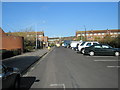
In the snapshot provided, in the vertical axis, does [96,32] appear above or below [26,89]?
above

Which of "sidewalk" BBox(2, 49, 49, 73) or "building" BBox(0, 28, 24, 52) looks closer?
A: "sidewalk" BBox(2, 49, 49, 73)

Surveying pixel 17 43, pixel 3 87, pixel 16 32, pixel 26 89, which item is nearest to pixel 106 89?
pixel 26 89

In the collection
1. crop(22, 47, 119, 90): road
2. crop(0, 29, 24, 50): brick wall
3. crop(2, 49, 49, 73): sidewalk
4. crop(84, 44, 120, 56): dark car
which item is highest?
crop(0, 29, 24, 50): brick wall

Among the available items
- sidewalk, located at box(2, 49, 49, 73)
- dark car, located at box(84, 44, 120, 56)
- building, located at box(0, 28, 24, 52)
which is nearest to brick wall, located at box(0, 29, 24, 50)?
building, located at box(0, 28, 24, 52)

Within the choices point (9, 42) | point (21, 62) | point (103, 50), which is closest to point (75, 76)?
point (21, 62)

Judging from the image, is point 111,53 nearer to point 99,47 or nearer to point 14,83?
point 99,47

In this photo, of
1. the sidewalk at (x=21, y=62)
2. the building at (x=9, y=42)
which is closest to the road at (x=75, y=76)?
the sidewalk at (x=21, y=62)

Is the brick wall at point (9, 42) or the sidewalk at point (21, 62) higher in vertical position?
the brick wall at point (9, 42)

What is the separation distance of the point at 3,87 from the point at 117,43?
32.3m

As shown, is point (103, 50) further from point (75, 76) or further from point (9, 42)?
point (9, 42)

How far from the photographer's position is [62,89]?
6.03 metres

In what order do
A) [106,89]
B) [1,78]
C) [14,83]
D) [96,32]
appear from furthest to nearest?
[96,32]
[106,89]
[14,83]
[1,78]

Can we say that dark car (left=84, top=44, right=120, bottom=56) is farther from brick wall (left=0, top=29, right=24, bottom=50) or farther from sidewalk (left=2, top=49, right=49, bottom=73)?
brick wall (left=0, top=29, right=24, bottom=50)

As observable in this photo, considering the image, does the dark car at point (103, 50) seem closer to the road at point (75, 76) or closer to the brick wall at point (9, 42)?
the road at point (75, 76)
